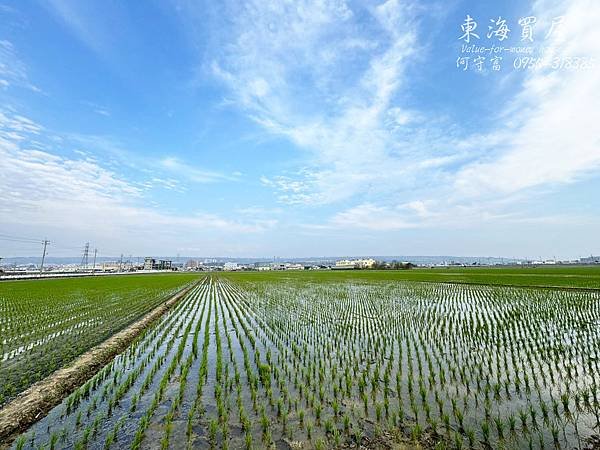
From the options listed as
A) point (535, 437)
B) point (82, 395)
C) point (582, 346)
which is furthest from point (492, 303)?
point (82, 395)

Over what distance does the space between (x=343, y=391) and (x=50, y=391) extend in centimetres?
508

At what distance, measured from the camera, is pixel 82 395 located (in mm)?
5359

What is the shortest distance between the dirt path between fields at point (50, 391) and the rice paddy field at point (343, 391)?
0.67ft

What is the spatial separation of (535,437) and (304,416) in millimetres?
2905

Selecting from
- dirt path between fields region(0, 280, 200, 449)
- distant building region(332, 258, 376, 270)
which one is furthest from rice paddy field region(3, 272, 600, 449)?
distant building region(332, 258, 376, 270)

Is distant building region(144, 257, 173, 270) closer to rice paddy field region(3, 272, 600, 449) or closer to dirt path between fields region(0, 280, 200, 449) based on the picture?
rice paddy field region(3, 272, 600, 449)

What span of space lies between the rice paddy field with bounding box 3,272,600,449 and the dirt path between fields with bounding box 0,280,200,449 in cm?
20

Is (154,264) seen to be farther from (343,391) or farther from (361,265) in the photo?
(343,391)

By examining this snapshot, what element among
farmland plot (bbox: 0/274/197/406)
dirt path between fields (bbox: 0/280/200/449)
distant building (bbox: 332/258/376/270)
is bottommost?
dirt path between fields (bbox: 0/280/200/449)

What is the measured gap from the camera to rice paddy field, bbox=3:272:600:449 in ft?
13.1

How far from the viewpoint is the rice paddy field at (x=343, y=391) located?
13.1 feet

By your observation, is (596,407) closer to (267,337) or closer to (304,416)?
(304,416)

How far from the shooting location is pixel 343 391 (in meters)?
5.34

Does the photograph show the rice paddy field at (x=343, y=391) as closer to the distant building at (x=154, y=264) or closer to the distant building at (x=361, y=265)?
the distant building at (x=361, y=265)
